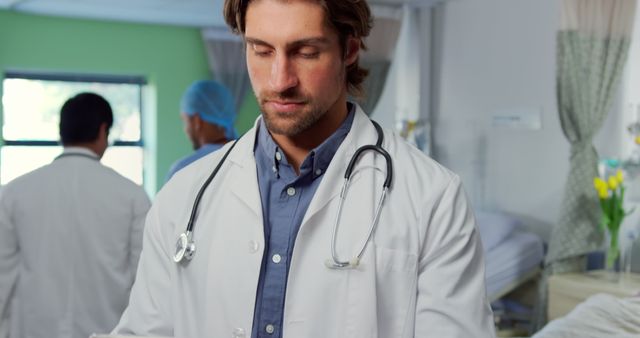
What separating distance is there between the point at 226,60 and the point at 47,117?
5.70 feet

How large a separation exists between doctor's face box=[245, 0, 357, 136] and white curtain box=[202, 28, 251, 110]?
6656mm

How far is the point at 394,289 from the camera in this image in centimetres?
142

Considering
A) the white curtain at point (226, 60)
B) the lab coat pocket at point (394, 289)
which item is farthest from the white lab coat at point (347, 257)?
the white curtain at point (226, 60)

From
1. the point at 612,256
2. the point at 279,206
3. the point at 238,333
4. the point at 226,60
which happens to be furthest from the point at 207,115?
the point at 226,60

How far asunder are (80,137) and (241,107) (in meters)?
5.41

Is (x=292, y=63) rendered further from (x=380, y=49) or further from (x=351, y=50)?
(x=380, y=49)

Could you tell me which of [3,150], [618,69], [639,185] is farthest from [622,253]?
[3,150]

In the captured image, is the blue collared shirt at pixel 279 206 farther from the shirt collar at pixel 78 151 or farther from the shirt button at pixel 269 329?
the shirt collar at pixel 78 151

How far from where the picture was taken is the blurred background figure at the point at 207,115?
3924 mm

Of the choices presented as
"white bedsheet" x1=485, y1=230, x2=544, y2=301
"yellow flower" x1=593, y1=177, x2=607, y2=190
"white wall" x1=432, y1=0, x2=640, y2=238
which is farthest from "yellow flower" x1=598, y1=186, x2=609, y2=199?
"white bedsheet" x1=485, y1=230, x2=544, y2=301

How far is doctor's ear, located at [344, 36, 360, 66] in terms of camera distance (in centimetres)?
148

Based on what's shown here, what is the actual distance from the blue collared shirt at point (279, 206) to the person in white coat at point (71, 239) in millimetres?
1473

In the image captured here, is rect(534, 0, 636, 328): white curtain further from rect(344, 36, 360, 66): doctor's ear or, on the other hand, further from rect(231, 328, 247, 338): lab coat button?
rect(231, 328, 247, 338): lab coat button

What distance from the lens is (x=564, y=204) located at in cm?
459
